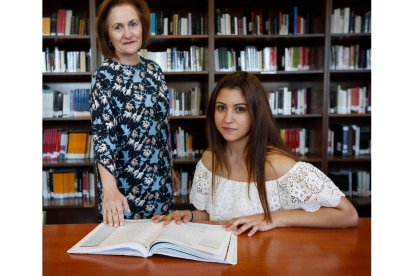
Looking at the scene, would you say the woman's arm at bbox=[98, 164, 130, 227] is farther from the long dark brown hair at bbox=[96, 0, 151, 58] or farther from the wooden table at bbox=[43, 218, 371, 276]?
the long dark brown hair at bbox=[96, 0, 151, 58]

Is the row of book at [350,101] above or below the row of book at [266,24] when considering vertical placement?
below

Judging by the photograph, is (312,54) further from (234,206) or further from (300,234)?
(300,234)

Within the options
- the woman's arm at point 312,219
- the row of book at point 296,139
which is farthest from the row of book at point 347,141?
the woman's arm at point 312,219

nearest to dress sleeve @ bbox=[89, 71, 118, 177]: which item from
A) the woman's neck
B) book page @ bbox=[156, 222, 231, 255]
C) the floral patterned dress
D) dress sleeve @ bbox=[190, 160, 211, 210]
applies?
the floral patterned dress

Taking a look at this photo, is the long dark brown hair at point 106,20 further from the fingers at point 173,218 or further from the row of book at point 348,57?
the row of book at point 348,57

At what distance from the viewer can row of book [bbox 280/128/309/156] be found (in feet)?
11.8

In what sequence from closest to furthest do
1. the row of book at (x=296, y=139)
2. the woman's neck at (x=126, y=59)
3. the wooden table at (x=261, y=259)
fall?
the wooden table at (x=261, y=259), the woman's neck at (x=126, y=59), the row of book at (x=296, y=139)

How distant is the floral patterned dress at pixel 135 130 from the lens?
60.6 inches

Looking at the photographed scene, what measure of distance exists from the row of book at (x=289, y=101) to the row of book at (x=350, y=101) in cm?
24

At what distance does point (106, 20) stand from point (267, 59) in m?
2.07

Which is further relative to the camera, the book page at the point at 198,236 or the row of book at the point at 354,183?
the row of book at the point at 354,183

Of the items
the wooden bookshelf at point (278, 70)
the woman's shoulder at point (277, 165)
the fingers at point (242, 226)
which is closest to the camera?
the fingers at point (242, 226)
